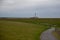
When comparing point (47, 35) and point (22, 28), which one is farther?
point (47, 35)

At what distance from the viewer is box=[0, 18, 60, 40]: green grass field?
2.46 meters

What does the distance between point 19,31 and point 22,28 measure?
94 mm

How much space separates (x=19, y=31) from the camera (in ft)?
8.22

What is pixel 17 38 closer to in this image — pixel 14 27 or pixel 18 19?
pixel 14 27

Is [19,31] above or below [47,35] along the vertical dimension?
above

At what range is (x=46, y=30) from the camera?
8.34 ft

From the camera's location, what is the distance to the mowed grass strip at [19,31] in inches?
96.8

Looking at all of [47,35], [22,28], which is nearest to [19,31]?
[22,28]

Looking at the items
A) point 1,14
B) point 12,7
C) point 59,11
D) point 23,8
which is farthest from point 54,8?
point 1,14

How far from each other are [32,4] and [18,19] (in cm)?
47

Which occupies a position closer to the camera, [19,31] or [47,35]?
[19,31]

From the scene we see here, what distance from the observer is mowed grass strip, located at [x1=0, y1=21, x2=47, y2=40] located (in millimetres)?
2459

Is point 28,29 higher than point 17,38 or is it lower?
higher

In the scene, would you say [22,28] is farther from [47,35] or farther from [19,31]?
[47,35]
